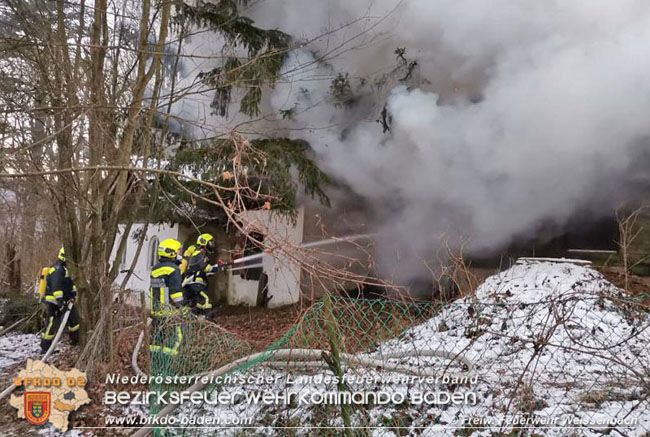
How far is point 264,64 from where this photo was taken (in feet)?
21.3

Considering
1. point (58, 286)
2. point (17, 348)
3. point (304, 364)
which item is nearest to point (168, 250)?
point (58, 286)

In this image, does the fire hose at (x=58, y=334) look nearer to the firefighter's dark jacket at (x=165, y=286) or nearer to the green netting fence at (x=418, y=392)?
the firefighter's dark jacket at (x=165, y=286)

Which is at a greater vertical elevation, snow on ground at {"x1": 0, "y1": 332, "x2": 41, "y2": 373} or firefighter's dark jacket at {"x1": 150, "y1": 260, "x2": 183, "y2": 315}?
firefighter's dark jacket at {"x1": 150, "y1": 260, "x2": 183, "y2": 315}

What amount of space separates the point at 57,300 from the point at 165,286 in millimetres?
2093

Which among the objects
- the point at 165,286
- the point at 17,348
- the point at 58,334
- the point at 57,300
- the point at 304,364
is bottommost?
the point at 17,348

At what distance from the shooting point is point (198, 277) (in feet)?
25.3

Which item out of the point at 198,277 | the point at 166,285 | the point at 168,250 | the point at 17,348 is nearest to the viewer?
the point at 166,285

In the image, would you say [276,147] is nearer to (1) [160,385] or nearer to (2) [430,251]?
(2) [430,251]

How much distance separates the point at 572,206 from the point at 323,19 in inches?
212

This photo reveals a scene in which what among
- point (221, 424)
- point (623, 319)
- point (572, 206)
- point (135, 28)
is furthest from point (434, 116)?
point (221, 424)

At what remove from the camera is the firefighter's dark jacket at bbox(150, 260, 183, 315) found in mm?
5855

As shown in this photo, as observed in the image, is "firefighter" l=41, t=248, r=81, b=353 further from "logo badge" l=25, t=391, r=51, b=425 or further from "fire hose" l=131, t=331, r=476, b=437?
"fire hose" l=131, t=331, r=476, b=437

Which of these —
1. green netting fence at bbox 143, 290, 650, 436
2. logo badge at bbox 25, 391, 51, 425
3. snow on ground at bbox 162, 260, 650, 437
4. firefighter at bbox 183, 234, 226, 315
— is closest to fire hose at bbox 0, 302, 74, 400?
logo badge at bbox 25, 391, 51, 425

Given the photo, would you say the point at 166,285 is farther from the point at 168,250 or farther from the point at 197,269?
the point at 197,269
